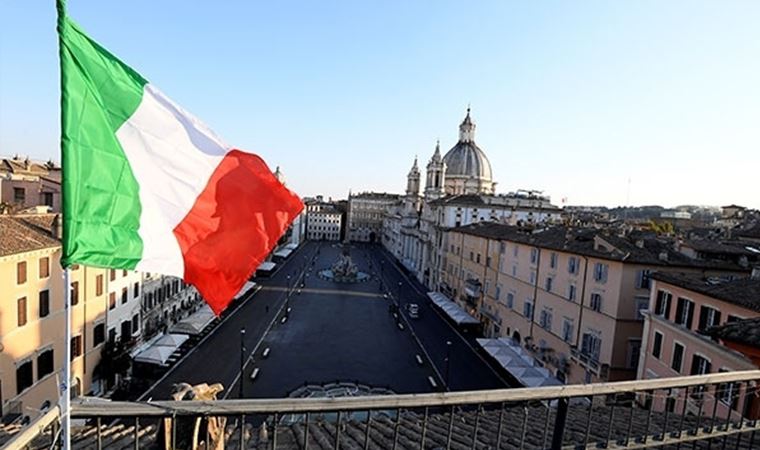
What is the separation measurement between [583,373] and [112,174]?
106ft

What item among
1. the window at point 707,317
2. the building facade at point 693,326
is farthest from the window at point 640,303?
the window at point 707,317

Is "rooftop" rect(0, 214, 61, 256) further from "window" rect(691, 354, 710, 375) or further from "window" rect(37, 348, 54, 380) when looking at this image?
"window" rect(691, 354, 710, 375)

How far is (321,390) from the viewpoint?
28625 mm

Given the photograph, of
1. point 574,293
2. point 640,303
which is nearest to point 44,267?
point 574,293

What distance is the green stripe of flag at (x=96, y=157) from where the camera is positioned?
4.46 m

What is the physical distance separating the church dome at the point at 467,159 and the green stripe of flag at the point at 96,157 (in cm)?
10208

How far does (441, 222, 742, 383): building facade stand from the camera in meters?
28.2

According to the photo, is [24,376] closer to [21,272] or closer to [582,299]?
[21,272]

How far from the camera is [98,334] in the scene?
27.0 m

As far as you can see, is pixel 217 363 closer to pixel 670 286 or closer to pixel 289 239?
pixel 670 286

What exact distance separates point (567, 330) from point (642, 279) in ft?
22.9

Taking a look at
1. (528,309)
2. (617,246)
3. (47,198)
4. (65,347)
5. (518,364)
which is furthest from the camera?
(47,198)

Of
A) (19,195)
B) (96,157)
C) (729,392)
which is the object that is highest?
(96,157)

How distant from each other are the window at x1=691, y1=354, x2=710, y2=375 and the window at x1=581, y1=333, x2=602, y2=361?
34.7 ft
